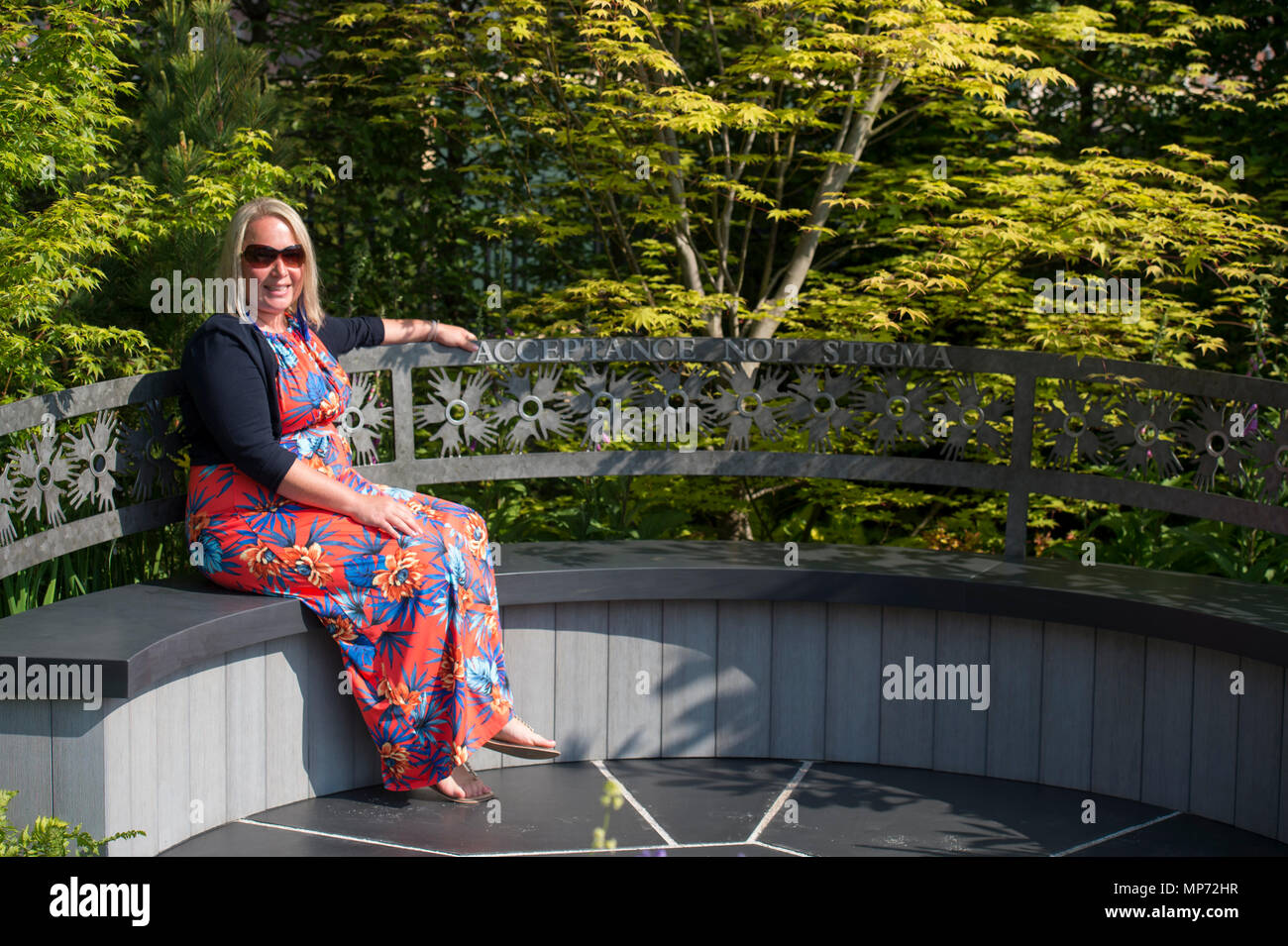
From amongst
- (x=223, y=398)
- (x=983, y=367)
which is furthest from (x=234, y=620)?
(x=983, y=367)

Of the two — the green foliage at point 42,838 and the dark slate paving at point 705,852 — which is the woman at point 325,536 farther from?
the green foliage at point 42,838

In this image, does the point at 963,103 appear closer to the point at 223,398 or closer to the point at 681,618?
the point at 681,618

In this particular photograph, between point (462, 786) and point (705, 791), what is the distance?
2.28 feet

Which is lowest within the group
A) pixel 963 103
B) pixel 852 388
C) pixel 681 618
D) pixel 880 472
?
pixel 681 618

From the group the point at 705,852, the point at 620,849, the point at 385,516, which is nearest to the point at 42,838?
the point at 385,516

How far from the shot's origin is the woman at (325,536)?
346 centimetres

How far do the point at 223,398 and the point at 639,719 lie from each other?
158cm

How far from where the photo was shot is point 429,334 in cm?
427

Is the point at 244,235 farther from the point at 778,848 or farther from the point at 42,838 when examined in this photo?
the point at 778,848

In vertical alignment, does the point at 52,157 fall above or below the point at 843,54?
below

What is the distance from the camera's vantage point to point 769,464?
456 cm

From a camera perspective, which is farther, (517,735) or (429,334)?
(429,334)

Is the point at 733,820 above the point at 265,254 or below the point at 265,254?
below

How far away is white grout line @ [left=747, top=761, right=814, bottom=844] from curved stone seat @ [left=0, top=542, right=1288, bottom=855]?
101 mm
